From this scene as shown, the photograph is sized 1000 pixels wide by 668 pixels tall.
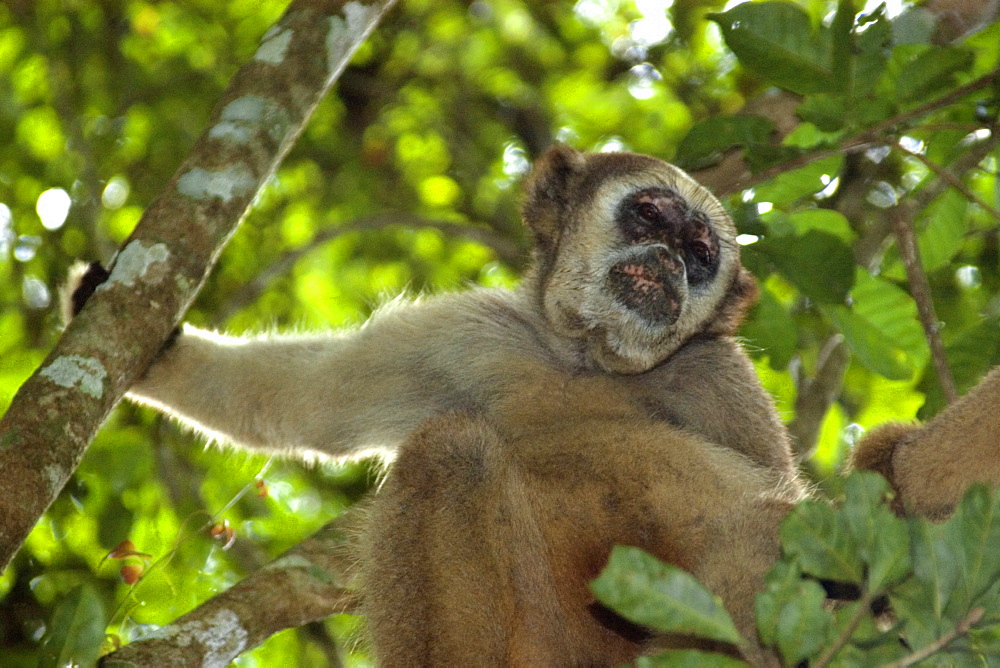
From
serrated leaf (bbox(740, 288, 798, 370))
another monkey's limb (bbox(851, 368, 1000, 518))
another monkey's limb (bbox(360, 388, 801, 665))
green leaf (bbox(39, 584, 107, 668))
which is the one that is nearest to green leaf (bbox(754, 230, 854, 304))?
serrated leaf (bbox(740, 288, 798, 370))

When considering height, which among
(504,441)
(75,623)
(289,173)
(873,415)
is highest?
(75,623)

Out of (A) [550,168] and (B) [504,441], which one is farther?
(A) [550,168]

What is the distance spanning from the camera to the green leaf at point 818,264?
18.6 ft

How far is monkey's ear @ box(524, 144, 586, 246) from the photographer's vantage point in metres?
6.46

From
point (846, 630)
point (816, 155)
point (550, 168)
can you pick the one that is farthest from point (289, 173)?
point (846, 630)

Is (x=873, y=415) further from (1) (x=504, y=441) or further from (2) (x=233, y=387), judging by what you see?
(2) (x=233, y=387)

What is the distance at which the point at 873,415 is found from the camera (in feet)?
26.6

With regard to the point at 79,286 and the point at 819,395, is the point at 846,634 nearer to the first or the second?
the point at 79,286

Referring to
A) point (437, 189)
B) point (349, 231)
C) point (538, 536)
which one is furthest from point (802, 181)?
point (437, 189)

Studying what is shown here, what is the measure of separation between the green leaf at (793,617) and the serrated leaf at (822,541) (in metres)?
0.12

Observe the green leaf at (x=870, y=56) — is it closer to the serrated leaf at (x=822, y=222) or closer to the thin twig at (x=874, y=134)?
the thin twig at (x=874, y=134)

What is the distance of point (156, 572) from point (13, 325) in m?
3.63

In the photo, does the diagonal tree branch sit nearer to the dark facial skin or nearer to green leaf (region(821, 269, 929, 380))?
the dark facial skin

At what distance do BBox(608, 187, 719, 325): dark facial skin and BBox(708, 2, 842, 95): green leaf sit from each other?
1.10m
